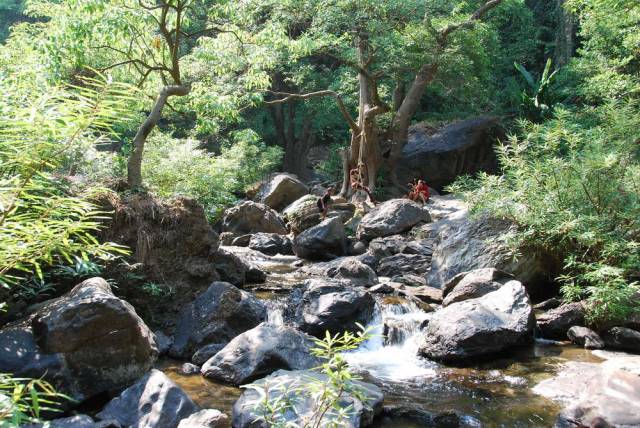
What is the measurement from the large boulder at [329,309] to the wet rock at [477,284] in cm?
142

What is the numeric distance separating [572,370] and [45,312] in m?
5.88

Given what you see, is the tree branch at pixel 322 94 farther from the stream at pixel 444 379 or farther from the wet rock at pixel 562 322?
the wet rock at pixel 562 322

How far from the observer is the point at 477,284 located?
336 inches

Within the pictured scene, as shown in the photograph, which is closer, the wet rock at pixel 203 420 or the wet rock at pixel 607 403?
the wet rock at pixel 203 420

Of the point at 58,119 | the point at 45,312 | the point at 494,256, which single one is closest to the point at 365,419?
the point at 45,312

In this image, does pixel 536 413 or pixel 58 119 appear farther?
pixel 536 413

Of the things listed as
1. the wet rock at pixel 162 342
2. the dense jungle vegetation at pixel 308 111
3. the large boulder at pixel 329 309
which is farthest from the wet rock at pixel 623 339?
the wet rock at pixel 162 342

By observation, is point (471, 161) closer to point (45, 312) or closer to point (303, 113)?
point (303, 113)

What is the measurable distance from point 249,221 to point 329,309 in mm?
8287

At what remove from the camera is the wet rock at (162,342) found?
6843 mm

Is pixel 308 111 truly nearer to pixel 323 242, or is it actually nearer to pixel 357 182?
pixel 357 182

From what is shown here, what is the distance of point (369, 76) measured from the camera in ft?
54.4

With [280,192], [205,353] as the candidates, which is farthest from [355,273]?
[280,192]

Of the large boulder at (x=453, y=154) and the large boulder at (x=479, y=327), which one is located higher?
the large boulder at (x=453, y=154)
